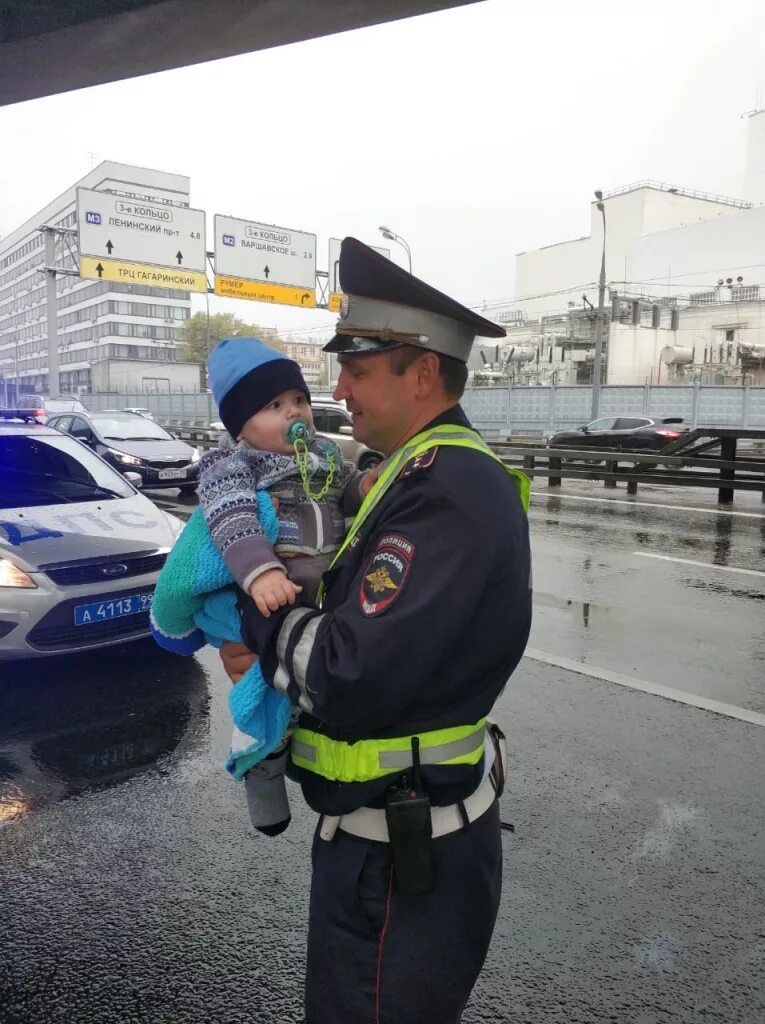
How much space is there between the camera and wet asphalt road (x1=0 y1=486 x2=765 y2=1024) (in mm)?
2410

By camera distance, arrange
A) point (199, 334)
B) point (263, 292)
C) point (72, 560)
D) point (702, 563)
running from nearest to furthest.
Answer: point (72, 560), point (702, 563), point (263, 292), point (199, 334)

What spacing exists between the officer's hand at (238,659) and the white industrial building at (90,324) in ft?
253

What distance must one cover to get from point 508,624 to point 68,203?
87.2 meters

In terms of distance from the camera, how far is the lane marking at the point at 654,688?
4.56m

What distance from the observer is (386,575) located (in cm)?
128

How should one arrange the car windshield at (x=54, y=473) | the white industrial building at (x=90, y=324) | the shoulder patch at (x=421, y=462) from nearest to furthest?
1. the shoulder patch at (x=421, y=462)
2. the car windshield at (x=54, y=473)
3. the white industrial building at (x=90, y=324)

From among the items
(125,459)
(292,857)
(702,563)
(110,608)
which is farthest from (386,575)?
(125,459)

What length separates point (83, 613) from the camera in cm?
473

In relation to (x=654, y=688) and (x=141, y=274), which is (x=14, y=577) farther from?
(x=141, y=274)

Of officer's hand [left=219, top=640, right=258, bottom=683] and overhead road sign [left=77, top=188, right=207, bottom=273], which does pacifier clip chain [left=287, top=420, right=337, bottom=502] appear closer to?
officer's hand [left=219, top=640, right=258, bottom=683]

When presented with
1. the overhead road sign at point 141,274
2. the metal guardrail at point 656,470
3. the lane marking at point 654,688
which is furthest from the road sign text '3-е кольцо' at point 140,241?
the lane marking at point 654,688

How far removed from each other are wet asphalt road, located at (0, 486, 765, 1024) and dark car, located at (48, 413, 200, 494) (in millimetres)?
9165

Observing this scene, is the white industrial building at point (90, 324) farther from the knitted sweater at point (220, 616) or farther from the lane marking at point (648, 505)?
the knitted sweater at point (220, 616)

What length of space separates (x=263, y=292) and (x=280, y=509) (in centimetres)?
2542
